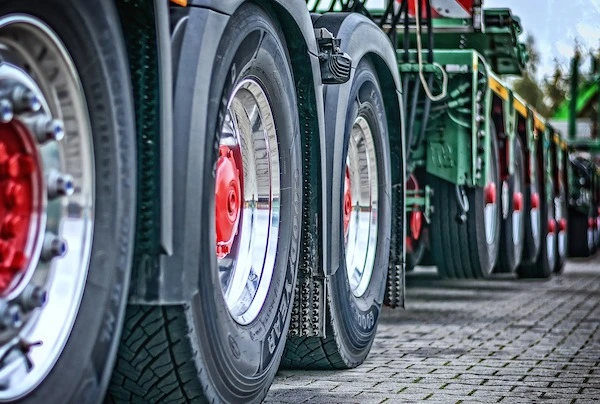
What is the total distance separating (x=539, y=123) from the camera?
37.3 feet

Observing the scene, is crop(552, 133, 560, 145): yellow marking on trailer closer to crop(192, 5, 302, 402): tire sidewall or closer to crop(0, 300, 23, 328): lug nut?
crop(192, 5, 302, 402): tire sidewall

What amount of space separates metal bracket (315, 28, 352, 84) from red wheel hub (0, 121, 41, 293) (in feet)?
6.06

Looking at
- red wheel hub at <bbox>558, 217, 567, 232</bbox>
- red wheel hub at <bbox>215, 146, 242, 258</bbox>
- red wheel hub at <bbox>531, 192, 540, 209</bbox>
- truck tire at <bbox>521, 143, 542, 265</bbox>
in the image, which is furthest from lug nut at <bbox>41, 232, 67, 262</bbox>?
red wheel hub at <bbox>558, 217, 567, 232</bbox>

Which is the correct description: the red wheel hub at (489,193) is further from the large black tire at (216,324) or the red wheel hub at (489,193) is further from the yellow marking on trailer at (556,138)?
the yellow marking on trailer at (556,138)

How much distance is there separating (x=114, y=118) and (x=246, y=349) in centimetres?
100

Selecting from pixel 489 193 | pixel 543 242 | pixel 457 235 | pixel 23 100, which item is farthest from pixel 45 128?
pixel 543 242

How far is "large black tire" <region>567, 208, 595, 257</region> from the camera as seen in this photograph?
15.7 meters

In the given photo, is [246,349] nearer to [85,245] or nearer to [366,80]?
[85,245]

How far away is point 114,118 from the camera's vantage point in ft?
8.42

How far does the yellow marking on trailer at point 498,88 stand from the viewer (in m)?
8.08

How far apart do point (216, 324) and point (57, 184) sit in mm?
794

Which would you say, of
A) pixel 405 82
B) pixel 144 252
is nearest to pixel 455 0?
pixel 405 82

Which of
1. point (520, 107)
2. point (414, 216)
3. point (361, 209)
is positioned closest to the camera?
point (361, 209)

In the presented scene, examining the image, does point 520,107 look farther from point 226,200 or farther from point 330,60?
point 226,200
